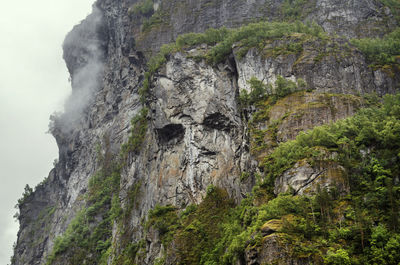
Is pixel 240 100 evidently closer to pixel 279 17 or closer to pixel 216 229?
pixel 216 229

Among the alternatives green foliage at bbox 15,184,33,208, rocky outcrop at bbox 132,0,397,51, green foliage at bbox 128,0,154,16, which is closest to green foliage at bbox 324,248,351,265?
rocky outcrop at bbox 132,0,397,51

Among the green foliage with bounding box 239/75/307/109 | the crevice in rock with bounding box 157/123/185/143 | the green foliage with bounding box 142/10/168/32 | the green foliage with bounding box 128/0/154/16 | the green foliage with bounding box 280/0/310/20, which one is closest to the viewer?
the green foliage with bounding box 239/75/307/109

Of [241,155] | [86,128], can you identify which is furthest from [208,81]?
[86,128]

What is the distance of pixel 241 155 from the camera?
43.5 metres

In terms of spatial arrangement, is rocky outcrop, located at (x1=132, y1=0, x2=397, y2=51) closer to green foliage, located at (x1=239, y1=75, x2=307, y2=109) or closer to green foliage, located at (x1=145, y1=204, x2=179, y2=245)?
green foliage, located at (x1=239, y1=75, x2=307, y2=109)

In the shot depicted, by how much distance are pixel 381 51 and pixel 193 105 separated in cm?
2171

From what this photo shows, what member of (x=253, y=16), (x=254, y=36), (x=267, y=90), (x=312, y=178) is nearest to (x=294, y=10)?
(x=253, y=16)

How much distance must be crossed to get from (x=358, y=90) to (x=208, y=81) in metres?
16.4

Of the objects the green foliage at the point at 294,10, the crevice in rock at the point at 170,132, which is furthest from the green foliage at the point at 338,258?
the green foliage at the point at 294,10

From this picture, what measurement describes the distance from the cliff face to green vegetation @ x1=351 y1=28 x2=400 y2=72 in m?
1.66

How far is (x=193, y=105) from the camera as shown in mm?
49000

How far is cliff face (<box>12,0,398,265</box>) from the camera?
4197 cm

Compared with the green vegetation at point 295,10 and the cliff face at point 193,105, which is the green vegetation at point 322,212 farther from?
the green vegetation at point 295,10

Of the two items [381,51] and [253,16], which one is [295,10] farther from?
[381,51]
